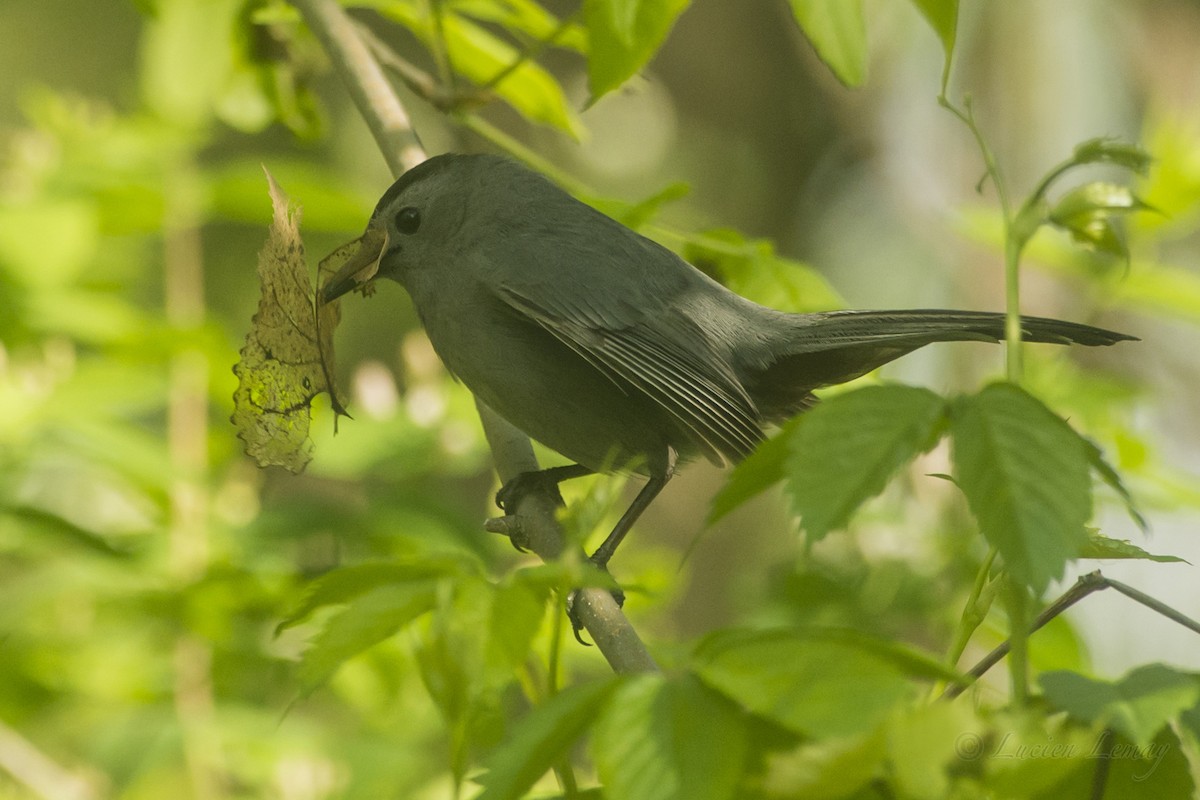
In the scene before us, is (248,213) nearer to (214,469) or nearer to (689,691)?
(214,469)

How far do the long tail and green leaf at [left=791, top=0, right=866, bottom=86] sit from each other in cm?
61

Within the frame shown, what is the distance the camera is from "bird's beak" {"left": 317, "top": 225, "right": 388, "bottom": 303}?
8.04 feet

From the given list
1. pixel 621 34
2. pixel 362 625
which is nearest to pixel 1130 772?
pixel 362 625

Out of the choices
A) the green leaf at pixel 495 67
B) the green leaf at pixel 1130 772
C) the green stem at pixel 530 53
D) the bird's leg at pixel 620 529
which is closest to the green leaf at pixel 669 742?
the green leaf at pixel 1130 772

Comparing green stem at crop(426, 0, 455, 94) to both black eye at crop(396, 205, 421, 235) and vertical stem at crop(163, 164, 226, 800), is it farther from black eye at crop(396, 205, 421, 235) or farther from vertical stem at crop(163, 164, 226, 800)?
vertical stem at crop(163, 164, 226, 800)

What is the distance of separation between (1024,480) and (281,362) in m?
1.32

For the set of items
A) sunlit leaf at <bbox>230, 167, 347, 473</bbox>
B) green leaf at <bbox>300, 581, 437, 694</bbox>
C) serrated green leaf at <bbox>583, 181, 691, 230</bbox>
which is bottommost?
green leaf at <bbox>300, 581, 437, 694</bbox>

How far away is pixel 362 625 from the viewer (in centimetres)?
108

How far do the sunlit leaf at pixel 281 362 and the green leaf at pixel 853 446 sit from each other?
1.05 metres

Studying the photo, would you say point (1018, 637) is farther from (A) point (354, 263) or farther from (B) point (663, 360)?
(A) point (354, 263)

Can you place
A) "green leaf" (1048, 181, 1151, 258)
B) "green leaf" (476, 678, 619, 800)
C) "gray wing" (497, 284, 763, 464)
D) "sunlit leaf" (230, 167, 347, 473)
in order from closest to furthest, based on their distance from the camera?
1. "green leaf" (476, 678, 619, 800)
2. "green leaf" (1048, 181, 1151, 258)
3. "sunlit leaf" (230, 167, 347, 473)
4. "gray wing" (497, 284, 763, 464)

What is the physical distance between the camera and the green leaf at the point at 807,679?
881 millimetres

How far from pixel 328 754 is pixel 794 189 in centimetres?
530

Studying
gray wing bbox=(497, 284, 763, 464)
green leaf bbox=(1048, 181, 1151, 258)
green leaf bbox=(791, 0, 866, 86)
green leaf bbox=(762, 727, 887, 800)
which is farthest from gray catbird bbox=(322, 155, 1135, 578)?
green leaf bbox=(762, 727, 887, 800)
